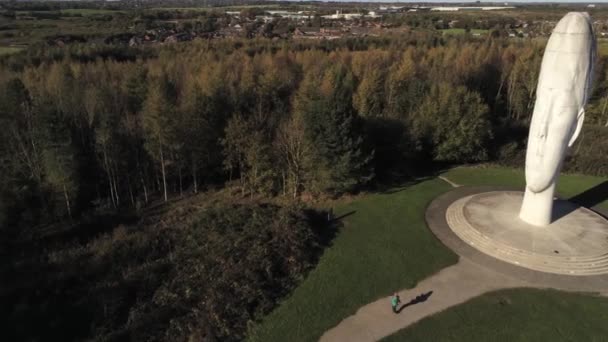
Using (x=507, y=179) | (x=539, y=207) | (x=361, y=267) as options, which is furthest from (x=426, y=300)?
(x=507, y=179)

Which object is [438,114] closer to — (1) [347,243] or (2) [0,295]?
(1) [347,243]

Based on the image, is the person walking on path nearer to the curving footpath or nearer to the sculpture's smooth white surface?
the curving footpath

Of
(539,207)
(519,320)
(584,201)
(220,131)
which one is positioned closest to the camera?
(519,320)

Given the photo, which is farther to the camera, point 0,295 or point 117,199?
point 117,199

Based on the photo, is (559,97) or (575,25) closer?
(575,25)

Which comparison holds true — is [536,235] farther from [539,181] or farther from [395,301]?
[395,301]

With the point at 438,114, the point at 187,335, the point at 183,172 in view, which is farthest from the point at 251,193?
the point at 438,114

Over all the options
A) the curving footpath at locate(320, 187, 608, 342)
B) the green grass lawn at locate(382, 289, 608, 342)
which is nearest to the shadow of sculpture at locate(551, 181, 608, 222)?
the curving footpath at locate(320, 187, 608, 342)
